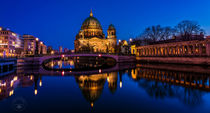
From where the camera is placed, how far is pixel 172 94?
15180 mm

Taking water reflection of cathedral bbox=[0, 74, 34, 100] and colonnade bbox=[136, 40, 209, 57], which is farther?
colonnade bbox=[136, 40, 209, 57]

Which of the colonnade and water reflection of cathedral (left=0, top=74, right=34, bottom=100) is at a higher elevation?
the colonnade

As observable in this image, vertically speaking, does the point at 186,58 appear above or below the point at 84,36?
below

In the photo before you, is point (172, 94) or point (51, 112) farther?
point (172, 94)

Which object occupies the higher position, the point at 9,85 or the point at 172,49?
the point at 172,49

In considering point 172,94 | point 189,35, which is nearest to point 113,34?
point 189,35

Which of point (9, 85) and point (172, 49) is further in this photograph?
point (172, 49)

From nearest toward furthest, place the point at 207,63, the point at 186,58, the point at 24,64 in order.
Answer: the point at 207,63 → the point at 186,58 → the point at 24,64

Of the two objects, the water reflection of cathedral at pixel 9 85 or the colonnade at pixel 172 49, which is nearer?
the water reflection of cathedral at pixel 9 85

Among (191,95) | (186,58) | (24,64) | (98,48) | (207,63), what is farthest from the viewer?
(98,48)

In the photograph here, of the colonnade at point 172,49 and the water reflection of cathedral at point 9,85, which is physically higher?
the colonnade at point 172,49

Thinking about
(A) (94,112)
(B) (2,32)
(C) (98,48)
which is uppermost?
(B) (2,32)

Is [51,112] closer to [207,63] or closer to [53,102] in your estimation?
[53,102]

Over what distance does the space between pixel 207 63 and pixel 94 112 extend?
3584 centimetres
